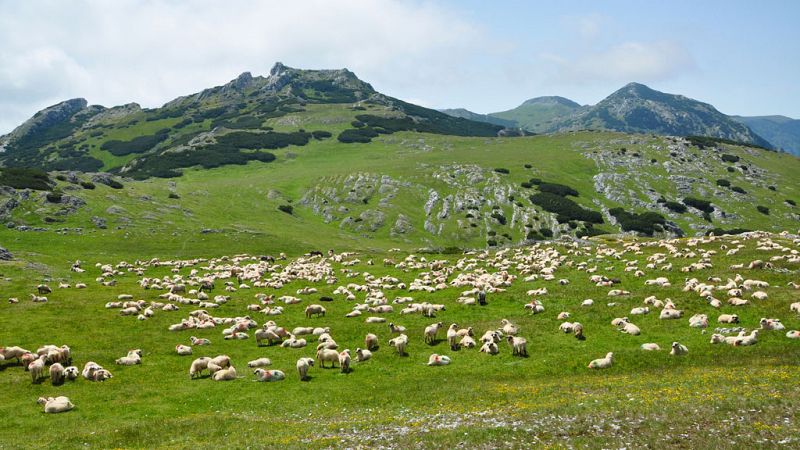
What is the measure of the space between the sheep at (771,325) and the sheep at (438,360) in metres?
18.4

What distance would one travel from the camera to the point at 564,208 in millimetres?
118438

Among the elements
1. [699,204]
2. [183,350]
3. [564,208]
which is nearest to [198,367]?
[183,350]

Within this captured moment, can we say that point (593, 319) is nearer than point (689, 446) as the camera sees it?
No

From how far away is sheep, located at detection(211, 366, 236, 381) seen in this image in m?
26.7

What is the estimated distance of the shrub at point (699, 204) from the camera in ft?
414

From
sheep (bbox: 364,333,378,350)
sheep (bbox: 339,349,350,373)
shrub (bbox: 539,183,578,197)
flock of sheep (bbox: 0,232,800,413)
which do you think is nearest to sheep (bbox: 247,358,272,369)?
flock of sheep (bbox: 0,232,800,413)

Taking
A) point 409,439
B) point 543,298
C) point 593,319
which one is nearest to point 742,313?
point 593,319

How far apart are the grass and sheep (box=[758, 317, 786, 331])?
873mm

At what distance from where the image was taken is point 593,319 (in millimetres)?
34031

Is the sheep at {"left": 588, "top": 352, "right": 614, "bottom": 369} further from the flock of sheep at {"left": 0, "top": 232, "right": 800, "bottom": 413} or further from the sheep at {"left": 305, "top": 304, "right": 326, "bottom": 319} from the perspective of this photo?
the sheep at {"left": 305, "top": 304, "right": 326, "bottom": 319}

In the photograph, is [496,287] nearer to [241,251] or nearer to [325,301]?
[325,301]

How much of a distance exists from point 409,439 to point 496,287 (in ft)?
96.5

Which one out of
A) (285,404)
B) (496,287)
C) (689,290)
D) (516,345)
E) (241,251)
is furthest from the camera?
(241,251)

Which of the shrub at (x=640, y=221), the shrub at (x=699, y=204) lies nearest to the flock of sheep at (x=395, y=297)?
the shrub at (x=640, y=221)
